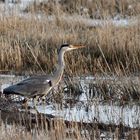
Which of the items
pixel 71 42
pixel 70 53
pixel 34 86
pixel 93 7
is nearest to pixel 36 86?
pixel 34 86

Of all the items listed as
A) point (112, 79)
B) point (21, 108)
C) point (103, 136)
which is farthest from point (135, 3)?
point (103, 136)

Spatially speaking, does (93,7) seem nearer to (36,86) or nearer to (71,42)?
(71,42)

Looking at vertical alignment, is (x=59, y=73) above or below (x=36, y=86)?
above

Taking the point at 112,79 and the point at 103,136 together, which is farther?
the point at 112,79

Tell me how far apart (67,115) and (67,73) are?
3.13 metres

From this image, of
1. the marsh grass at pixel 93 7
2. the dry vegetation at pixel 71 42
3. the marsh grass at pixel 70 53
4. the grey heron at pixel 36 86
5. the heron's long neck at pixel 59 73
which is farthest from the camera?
the marsh grass at pixel 93 7

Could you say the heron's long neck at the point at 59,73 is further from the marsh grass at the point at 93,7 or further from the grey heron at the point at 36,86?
the marsh grass at the point at 93,7

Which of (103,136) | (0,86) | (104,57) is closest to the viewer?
(103,136)

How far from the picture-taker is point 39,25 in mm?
14328

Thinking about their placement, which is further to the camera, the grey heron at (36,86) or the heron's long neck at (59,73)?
the heron's long neck at (59,73)

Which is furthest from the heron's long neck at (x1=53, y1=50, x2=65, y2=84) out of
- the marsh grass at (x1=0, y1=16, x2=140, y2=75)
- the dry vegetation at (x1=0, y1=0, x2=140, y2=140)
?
the marsh grass at (x1=0, y1=16, x2=140, y2=75)

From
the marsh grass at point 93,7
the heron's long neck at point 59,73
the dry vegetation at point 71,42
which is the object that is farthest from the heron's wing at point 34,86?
the marsh grass at point 93,7

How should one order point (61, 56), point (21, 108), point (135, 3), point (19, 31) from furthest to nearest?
point (135, 3)
point (19, 31)
point (61, 56)
point (21, 108)

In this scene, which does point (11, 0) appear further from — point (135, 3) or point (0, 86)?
point (0, 86)
